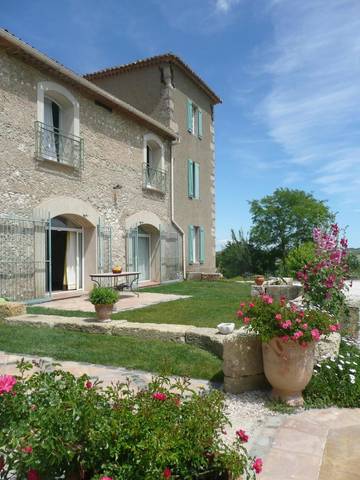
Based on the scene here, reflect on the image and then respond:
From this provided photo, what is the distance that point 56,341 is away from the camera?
5266mm

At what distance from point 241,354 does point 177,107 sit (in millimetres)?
13278

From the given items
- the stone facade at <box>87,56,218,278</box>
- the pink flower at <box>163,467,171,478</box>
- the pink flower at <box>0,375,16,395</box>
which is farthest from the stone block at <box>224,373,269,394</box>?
the stone facade at <box>87,56,218,278</box>

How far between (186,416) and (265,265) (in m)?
23.9

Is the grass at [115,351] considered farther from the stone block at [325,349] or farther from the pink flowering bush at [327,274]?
the pink flowering bush at [327,274]

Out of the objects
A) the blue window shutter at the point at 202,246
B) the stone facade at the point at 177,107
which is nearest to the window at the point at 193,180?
the stone facade at the point at 177,107

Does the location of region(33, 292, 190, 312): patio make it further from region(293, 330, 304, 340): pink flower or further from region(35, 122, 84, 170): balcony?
region(293, 330, 304, 340): pink flower

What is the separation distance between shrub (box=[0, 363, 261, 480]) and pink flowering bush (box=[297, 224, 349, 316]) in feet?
11.5

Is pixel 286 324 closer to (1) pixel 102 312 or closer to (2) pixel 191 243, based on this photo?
(1) pixel 102 312

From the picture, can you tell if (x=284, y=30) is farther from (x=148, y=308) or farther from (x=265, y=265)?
(x=265, y=265)

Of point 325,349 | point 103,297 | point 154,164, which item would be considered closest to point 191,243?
point 154,164

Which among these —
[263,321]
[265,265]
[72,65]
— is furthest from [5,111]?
[265,265]

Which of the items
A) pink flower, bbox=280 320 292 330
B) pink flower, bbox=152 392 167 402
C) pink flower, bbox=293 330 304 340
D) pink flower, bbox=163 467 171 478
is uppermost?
pink flower, bbox=280 320 292 330

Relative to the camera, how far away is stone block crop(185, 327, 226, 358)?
184 inches

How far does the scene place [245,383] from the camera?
3.78m
